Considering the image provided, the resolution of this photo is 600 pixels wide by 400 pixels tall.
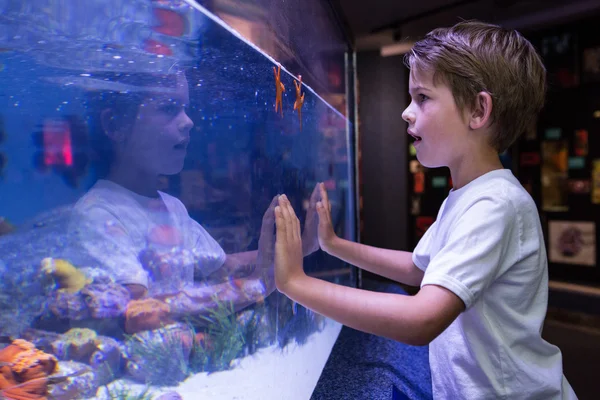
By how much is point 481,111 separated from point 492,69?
93mm

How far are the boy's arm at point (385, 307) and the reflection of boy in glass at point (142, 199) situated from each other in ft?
0.69

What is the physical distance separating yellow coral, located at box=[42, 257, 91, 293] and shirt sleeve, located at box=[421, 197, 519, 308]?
59cm

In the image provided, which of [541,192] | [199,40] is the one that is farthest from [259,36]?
[541,192]

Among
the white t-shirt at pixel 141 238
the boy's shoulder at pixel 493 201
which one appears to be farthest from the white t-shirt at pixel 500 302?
the white t-shirt at pixel 141 238

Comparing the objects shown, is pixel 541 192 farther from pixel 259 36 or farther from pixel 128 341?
pixel 128 341

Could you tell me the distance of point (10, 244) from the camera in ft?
1.74

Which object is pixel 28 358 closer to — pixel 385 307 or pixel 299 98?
pixel 385 307

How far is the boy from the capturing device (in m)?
0.83

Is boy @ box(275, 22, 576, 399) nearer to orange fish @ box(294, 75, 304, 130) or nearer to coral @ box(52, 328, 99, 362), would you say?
orange fish @ box(294, 75, 304, 130)

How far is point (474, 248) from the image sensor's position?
836 mm

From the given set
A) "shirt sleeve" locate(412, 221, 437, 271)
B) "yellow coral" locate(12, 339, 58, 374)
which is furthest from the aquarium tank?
"shirt sleeve" locate(412, 221, 437, 271)

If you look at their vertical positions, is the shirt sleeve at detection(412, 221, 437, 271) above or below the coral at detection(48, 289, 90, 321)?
below

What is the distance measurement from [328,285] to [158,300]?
34 centimetres

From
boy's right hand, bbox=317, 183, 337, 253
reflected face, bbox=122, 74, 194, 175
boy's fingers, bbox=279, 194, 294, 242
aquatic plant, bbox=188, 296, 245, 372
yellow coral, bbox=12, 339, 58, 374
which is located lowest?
aquatic plant, bbox=188, 296, 245, 372
